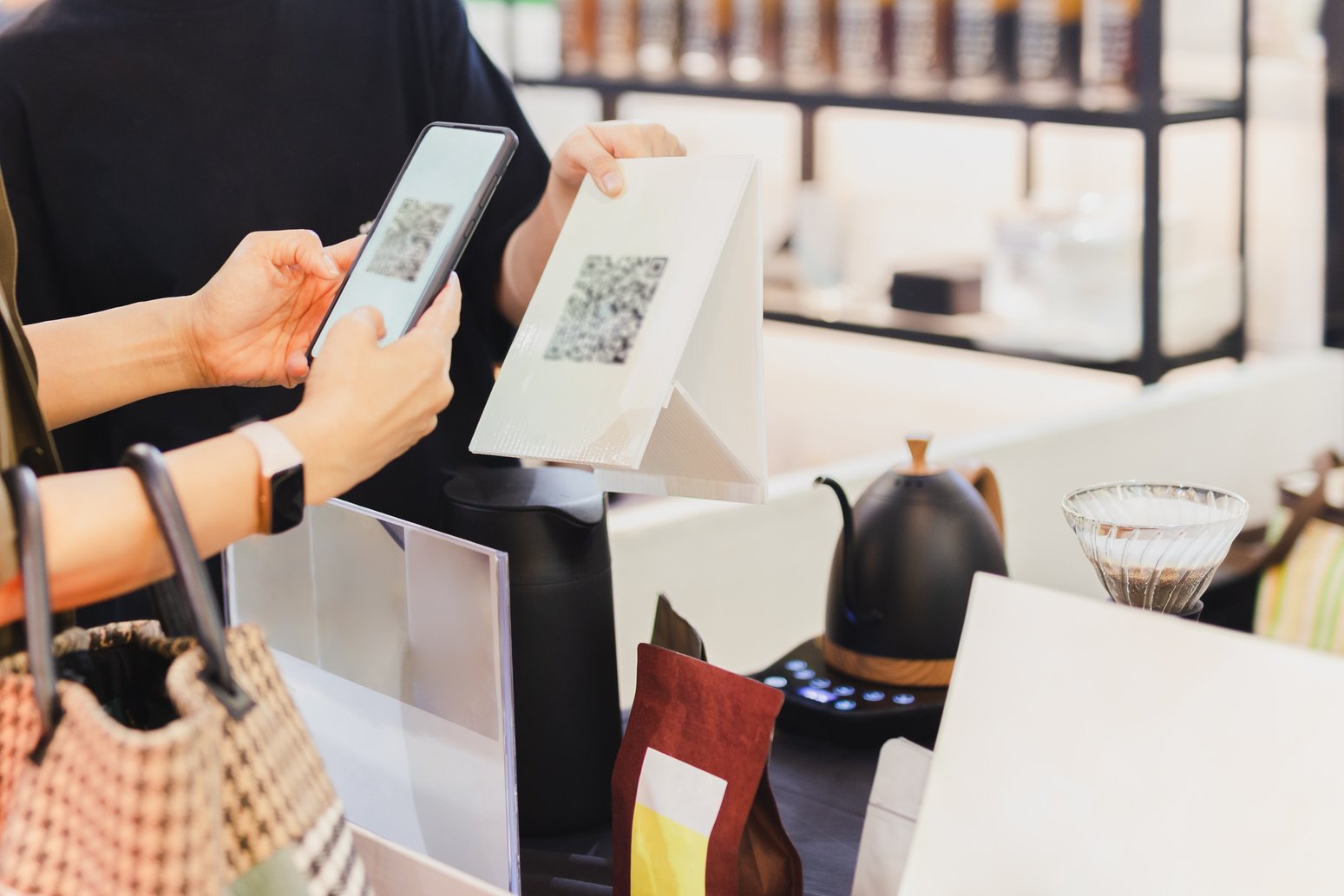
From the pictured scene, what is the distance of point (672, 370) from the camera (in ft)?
2.85

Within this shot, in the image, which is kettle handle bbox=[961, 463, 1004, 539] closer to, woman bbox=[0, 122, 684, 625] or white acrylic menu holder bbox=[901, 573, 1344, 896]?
woman bbox=[0, 122, 684, 625]

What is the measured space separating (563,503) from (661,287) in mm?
191

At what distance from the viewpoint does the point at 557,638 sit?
3.35 feet

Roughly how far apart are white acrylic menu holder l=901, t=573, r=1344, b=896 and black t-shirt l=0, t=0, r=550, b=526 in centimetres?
78

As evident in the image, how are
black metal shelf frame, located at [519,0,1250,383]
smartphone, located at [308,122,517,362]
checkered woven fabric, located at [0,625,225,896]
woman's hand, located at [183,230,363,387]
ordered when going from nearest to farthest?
checkered woven fabric, located at [0,625,225,896]
smartphone, located at [308,122,517,362]
woman's hand, located at [183,230,363,387]
black metal shelf frame, located at [519,0,1250,383]

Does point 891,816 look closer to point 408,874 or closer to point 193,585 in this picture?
point 408,874

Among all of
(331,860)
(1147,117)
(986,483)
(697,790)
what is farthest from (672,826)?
(1147,117)

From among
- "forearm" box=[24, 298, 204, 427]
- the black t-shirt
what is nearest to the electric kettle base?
the black t-shirt

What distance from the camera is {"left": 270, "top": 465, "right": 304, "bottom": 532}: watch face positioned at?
2.13ft

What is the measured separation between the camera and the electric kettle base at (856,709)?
1188 millimetres

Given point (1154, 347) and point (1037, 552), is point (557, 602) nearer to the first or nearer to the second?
point (1037, 552)

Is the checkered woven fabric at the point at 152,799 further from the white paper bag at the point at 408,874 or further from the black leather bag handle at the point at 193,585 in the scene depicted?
the white paper bag at the point at 408,874

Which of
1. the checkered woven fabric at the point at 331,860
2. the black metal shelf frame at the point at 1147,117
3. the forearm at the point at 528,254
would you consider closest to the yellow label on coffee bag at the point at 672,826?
the checkered woven fabric at the point at 331,860

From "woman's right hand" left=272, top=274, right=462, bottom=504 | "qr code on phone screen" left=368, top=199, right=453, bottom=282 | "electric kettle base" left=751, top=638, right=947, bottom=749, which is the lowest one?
"electric kettle base" left=751, top=638, right=947, bottom=749
